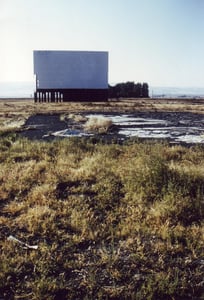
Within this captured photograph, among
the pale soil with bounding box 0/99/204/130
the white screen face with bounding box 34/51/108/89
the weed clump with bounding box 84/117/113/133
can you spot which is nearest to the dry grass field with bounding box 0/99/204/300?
the weed clump with bounding box 84/117/113/133

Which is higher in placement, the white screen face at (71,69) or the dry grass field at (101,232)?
the white screen face at (71,69)

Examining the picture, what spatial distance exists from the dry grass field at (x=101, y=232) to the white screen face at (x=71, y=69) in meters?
49.8

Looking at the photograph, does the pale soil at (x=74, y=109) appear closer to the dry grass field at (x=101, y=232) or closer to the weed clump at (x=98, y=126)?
the weed clump at (x=98, y=126)

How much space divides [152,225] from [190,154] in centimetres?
633

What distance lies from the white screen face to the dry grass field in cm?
4981

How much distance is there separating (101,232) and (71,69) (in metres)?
54.9

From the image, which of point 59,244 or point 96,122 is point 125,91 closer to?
point 96,122

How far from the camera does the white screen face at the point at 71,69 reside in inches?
2256

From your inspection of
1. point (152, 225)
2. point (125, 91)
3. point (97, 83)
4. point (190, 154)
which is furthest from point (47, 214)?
point (125, 91)

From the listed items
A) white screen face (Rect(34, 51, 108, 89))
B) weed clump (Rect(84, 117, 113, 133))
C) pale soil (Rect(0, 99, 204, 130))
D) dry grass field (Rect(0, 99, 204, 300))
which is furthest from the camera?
white screen face (Rect(34, 51, 108, 89))

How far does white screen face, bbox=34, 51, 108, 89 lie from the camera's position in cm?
5731

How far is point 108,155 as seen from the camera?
11367 millimetres

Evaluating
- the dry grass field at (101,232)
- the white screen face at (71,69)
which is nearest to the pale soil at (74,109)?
the white screen face at (71,69)

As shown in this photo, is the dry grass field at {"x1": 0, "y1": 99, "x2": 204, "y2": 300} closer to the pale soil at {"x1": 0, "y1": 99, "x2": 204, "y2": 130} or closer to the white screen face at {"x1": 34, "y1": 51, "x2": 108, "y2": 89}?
the pale soil at {"x1": 0, "y1": 99, "x2": 204, "y2": 130}
